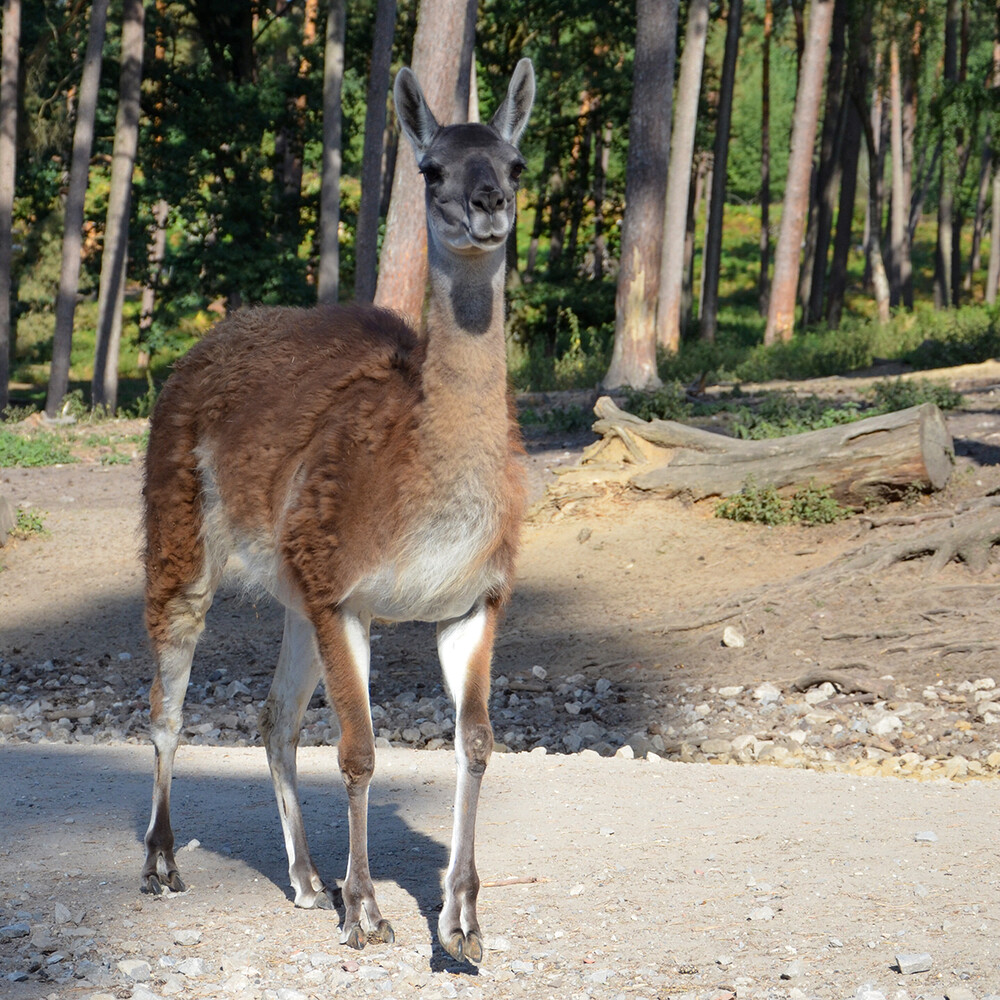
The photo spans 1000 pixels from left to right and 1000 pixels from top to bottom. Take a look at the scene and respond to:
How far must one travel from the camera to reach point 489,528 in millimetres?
4266

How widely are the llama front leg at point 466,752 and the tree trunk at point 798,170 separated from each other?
2213 centimetres

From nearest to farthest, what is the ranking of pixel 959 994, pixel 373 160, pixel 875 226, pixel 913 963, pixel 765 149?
pixel 959 994 → pixel 913 963 → pixel 373 160 → pixel 875 226 → pixel 765 149

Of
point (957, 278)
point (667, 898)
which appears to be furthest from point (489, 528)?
point (957, 278)

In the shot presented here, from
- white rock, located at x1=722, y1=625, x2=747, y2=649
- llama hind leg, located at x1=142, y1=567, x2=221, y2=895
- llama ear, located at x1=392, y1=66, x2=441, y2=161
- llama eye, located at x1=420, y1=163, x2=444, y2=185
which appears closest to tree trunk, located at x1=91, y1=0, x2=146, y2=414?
white rock, located at x1=722, y1=625, x2=747, y2=649

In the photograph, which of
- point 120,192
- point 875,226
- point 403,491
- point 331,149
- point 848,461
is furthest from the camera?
point 875,226

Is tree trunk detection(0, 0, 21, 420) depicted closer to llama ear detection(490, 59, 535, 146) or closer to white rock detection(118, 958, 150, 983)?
llama ear detection(490, 59, 535, 146)

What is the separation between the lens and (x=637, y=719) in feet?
27.8

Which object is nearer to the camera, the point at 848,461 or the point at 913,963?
the point at 913,963

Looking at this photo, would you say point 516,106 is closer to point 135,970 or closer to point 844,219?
point 135,970

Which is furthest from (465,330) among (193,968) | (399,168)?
(399,168)

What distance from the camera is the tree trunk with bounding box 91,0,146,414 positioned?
845 inches

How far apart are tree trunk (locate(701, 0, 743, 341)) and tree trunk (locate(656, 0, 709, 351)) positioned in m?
4.01

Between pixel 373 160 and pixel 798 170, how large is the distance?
910 centimetres

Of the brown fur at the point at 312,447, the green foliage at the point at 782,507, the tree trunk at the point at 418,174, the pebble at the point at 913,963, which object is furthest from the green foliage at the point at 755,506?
the pebble at the point at 913,963
